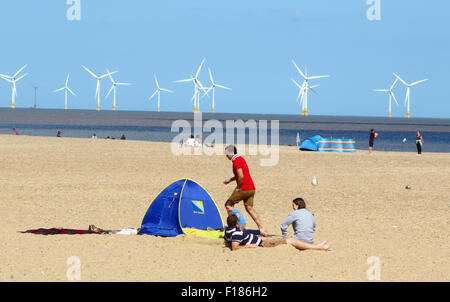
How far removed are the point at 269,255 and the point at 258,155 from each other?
24178mm

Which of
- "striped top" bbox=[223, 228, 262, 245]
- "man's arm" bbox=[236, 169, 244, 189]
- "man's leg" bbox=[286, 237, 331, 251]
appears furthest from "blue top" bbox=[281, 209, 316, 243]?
"man's arm" bbox=[236, 169, 244, 189]

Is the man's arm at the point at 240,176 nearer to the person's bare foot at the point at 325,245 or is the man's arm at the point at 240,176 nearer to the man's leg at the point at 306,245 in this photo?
the man's leg at the point at 306,245

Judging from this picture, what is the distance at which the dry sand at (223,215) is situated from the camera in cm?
1038

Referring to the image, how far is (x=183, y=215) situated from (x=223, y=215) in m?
2.62

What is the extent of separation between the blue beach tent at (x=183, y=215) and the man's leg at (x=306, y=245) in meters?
1.79

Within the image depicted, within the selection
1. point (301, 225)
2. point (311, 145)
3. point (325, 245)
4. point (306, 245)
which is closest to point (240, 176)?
point (301, 225)

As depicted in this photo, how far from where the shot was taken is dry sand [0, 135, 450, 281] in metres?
10.4

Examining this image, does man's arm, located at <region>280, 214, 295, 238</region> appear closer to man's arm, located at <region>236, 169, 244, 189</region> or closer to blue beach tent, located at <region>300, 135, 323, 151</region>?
man's arm, located at <region>236, 169, 244, 189</region>

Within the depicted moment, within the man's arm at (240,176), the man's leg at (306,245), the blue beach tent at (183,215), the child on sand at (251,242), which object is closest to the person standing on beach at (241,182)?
the man's arm at (240,176)

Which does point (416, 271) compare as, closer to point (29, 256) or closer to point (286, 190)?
point (29, 256)

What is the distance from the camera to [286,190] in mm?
20656

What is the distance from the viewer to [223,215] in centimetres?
1593

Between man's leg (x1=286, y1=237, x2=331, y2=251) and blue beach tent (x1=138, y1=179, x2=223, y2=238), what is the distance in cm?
179
